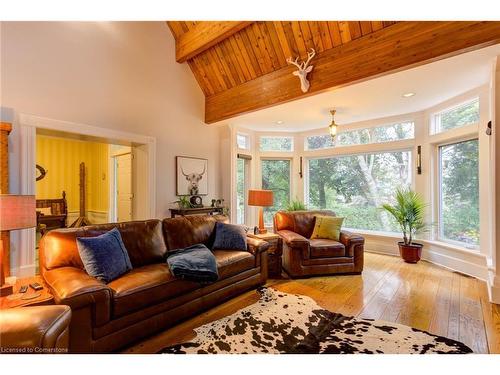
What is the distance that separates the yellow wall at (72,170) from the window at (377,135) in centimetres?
536

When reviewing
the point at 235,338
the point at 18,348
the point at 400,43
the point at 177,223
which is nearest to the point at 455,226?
the point at 400,43

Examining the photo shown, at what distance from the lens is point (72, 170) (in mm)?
6105

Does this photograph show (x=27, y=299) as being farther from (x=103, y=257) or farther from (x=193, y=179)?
(x=193, y=179)

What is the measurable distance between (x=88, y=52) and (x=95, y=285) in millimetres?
3188

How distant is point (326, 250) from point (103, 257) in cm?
272

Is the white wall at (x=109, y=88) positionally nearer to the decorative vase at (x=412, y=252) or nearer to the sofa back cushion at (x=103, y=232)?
the sofa back cushion at (x=103, y=232)

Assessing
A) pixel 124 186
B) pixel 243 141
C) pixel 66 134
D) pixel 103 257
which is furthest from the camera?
pixel 243 141

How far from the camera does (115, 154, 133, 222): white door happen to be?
432cm

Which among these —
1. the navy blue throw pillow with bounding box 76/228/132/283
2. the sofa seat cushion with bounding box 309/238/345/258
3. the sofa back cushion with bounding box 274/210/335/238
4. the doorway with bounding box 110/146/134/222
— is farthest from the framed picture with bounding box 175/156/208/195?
the sofa seat cushion with bounding box 309/238/345/258

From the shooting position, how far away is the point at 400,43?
2.51 metres

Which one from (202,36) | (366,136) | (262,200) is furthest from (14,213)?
(366,136)

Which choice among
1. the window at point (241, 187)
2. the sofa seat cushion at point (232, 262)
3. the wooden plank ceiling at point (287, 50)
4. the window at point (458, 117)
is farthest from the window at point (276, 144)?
the sofa seat cushion at point (232, 262)

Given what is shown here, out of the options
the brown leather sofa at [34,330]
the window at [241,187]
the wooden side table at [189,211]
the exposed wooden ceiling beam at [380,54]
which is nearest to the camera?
the brown leather sofa at [34,330]

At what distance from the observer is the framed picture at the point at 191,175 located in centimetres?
442
